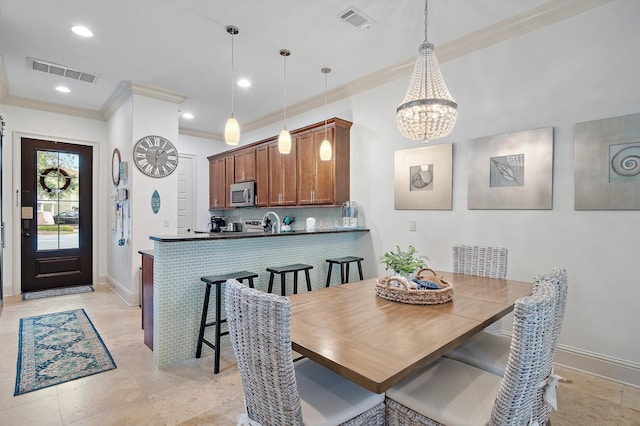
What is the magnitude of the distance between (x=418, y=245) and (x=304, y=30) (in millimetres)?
2549

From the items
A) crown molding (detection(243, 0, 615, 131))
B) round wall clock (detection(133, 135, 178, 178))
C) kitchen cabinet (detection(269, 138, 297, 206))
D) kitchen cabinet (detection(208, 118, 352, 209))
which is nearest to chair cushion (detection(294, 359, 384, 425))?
kitchen cabinet (detection(208, 118, 352, 209))

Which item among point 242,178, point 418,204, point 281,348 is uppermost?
point 242,178

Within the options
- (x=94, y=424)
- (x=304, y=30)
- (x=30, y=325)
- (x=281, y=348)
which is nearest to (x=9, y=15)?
(x=304, y=30)

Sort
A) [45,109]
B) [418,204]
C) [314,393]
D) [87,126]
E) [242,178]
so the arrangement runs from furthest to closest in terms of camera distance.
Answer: [242,178] → [87,126] → [45,109] → [418,204] → [314,393]

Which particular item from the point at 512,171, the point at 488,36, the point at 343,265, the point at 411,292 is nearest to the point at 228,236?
the point at 343,265

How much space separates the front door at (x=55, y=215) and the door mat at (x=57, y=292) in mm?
80

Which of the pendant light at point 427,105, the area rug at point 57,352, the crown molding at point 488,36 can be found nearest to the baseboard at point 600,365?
the pendant light at point 427,105

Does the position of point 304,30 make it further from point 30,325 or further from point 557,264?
point 30,325

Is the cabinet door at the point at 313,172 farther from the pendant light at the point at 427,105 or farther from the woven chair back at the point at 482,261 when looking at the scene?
the pendant light at the point at 427,105

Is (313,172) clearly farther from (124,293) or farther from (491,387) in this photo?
(491,387)

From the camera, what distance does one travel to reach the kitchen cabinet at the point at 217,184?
20.9 feet

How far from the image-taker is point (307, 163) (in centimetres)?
454

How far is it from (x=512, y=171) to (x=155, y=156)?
438cm

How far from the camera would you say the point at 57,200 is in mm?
5059
